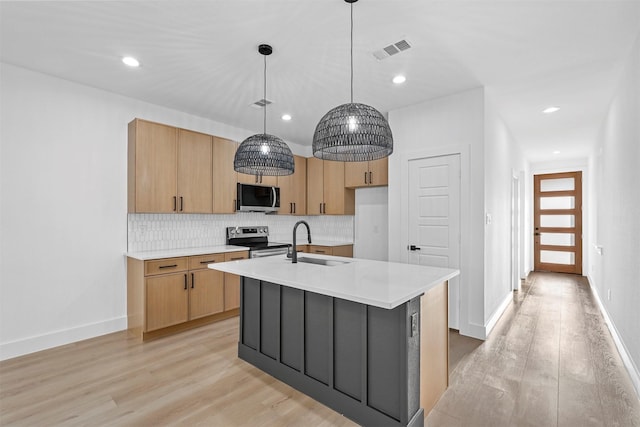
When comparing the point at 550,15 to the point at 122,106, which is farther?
the point at 122,106

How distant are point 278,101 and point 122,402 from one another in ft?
10.8

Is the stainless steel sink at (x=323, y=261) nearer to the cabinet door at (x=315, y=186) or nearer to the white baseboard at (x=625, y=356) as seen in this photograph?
the white baseboard at (x=625, y=356)

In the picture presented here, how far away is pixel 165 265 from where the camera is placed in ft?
11.4

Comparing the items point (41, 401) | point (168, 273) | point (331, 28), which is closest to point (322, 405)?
point (41, 401)

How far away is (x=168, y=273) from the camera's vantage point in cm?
351

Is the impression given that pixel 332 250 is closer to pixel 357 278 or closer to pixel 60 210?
pixel 357 278

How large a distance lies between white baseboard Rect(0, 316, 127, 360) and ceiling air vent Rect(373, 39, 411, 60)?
3917mm

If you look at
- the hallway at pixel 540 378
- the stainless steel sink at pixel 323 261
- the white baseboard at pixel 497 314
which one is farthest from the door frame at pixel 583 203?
the stainless steel sink at pixel 323 261

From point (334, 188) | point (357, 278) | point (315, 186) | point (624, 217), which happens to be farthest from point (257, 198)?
point (624, 217)

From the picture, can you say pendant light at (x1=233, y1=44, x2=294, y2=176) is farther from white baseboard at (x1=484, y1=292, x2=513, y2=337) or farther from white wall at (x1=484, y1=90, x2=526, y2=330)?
white baseboard at (x1=484, y1=292, x2=513, y2=337)

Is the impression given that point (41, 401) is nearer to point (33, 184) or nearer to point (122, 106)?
point (33, 184)

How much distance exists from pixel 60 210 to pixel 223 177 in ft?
5.95

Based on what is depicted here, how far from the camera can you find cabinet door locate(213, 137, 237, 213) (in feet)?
14.1

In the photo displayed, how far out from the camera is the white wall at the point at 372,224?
5.04 metres
